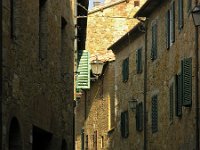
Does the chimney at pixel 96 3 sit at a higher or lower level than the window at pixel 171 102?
higher

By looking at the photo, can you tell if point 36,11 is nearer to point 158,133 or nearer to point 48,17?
point 48,17

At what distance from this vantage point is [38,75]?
685 inches

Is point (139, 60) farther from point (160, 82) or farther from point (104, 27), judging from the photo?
point (104, 27)

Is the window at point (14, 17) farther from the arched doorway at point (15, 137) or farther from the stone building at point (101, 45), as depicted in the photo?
the stone building at point (101, 45)

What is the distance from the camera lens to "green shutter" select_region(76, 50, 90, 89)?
2764 centimetres

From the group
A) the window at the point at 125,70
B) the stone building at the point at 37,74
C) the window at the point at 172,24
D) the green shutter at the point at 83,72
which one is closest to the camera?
the stone building at the point at 37,74

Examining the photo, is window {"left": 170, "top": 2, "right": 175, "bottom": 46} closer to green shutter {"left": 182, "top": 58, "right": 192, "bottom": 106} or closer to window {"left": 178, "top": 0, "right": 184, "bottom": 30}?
window {"left": 178, "top": 0, "right": 184, "bottom": 30}

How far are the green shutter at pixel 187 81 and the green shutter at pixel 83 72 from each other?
4994 millimetres

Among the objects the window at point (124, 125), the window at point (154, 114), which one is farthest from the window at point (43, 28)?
the window at point (124, 125)

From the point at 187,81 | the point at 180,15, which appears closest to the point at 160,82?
the point at 180,15

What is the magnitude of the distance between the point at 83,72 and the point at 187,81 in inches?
233

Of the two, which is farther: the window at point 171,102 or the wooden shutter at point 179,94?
the window at point 171,102

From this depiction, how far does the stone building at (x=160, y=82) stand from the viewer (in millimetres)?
23036

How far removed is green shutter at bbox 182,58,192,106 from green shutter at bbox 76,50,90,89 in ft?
16.4
